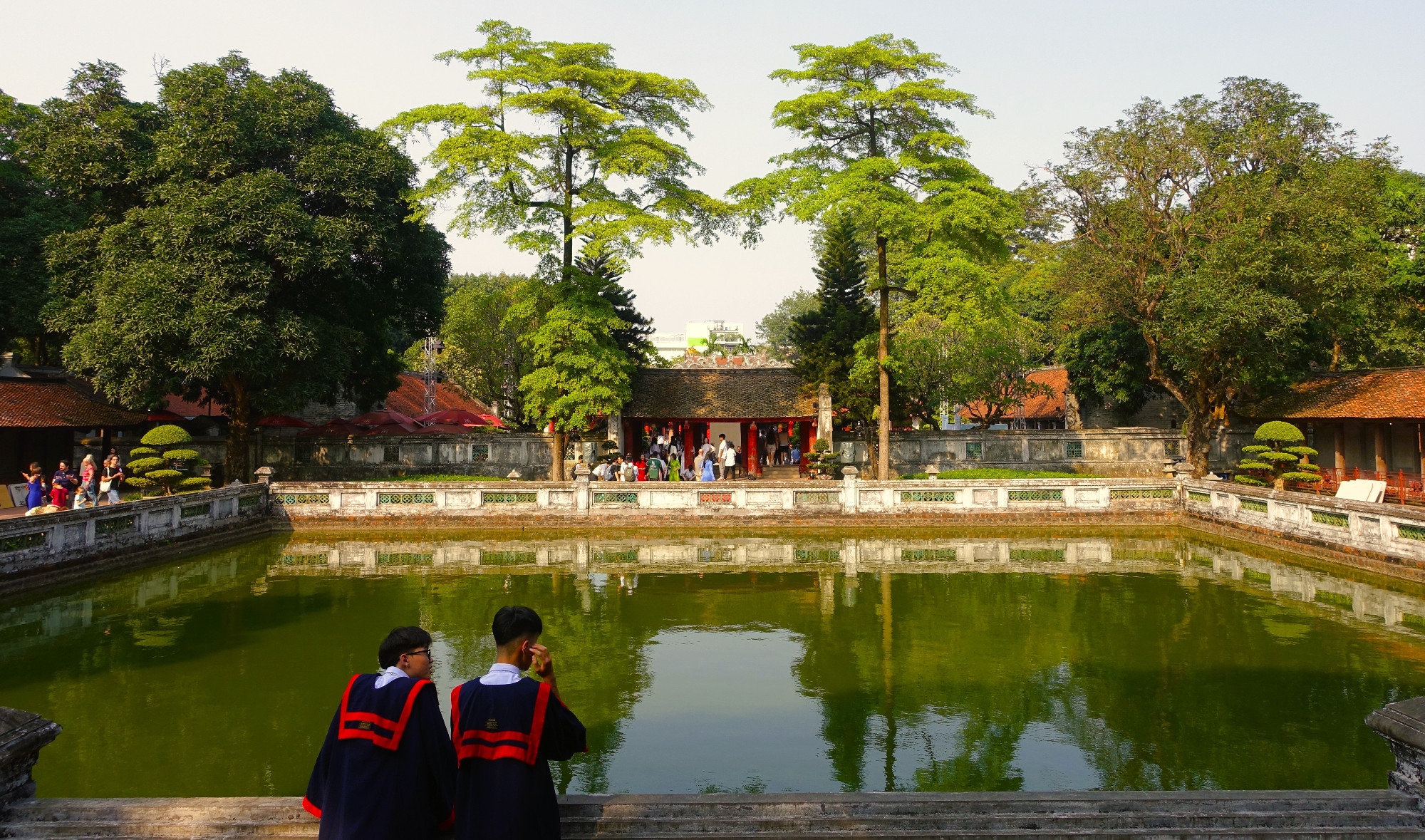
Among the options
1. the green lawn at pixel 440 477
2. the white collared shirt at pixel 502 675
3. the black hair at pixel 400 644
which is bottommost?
the green lawn at pixel 440 477

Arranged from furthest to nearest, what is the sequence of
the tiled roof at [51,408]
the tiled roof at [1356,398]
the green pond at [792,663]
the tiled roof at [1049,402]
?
the tiled roof at [1049,402] → the tiled roof at [51,408] → the tiled roof at [1356,398] → the green pond at [792,663]

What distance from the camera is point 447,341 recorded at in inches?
1148

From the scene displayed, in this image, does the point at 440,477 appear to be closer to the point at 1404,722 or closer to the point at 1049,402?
the point at 1404,722

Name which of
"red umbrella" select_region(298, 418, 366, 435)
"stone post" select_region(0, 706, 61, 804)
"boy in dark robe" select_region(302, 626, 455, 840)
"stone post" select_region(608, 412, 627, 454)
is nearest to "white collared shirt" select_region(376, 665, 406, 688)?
"boy in dark robe" select_region(302, 626, 455, 840)

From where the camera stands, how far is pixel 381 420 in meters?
26.8

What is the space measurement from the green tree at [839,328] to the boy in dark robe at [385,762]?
833 inches

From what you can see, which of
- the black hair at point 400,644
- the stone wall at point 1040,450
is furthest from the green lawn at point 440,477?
the black hair at point 400,644

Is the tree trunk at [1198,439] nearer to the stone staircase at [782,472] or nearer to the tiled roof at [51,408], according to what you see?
the stone staircase at [782,472]

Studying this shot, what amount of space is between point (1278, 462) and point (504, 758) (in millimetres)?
22183

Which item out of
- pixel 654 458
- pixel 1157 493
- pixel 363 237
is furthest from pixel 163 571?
pixel 1157 493

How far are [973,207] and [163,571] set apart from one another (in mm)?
17992

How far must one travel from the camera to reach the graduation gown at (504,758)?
3.14 m

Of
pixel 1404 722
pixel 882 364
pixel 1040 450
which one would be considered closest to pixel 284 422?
pixel 882 364

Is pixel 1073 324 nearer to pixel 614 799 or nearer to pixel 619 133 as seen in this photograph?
pixel 619 133
